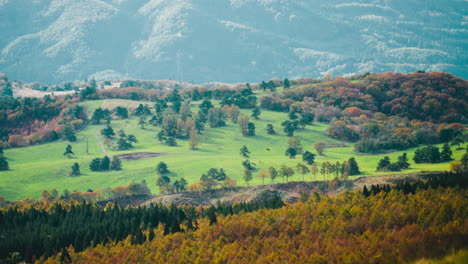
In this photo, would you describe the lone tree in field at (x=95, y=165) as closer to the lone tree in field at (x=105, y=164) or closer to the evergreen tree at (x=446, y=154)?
the lone tree in field at (x=105, y=164)

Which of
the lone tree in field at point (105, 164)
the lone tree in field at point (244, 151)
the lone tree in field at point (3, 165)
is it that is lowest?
the lone tree in field at point (3, 165)

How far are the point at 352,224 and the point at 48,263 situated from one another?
4744 centimetres

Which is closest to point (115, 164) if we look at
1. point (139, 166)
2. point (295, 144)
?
point (139, 166)

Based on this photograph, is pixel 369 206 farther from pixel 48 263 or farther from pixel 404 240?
pixel 48 263

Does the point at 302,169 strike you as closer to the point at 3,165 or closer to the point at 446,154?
the point at 446,154

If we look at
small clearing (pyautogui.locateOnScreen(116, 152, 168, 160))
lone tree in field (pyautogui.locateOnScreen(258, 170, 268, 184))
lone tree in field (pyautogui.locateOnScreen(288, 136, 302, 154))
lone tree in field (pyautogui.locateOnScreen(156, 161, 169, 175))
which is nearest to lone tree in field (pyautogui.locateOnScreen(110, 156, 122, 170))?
small clearing (pyautogui.locateOnScreen(116, 152, 168, 160))

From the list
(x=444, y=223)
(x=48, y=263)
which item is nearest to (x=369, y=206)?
(x=444, y=223)

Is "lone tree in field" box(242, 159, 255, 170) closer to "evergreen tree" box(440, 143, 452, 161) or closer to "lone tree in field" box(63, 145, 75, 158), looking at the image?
"evergreen tree" box(440, 143, 452, 161)

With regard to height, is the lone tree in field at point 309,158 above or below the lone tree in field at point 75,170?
above

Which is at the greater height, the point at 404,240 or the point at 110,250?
the point at 404,240

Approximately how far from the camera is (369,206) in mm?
74438

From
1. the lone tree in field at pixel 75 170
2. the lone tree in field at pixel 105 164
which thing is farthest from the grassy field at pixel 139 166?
the lone tree in field at pixel 105 164

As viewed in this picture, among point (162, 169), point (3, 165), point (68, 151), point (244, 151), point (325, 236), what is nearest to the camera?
point (325, 236)

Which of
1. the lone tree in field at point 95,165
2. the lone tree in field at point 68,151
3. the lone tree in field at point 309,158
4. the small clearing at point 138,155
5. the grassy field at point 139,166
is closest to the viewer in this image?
the grassy field at point 139,166
